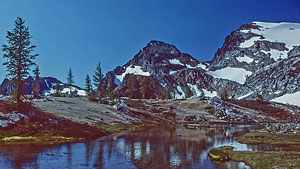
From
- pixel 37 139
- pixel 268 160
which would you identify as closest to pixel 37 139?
pixel 37 139

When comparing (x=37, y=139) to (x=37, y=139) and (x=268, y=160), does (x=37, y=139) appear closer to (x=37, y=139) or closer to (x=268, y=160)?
(x=37, y=139)

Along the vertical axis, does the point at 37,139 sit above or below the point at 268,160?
below

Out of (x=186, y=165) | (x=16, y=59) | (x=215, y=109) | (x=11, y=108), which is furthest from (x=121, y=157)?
(x=215, y=109)

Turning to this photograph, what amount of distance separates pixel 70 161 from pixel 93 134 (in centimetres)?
2392

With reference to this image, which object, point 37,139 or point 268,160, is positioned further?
point 37,139

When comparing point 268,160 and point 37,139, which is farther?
point 37,139

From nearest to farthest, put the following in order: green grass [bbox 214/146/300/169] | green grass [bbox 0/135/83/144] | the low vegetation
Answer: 1. green grass [bbox 214/146/300/169]
2. the low vegetation
3. green grass [bbox 0/135/83/144]

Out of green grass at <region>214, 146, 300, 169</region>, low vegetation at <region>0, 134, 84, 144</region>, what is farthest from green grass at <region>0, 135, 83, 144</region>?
green grass at <region>214, 146, 300, 169</region>

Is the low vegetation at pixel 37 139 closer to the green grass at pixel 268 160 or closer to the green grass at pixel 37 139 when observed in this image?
the green grass at pixel 37 139

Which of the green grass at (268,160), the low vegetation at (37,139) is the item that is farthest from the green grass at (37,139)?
the green grass at (268,160)

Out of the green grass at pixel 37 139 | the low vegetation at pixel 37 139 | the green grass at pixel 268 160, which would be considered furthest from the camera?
the green grass at pixel 37 139

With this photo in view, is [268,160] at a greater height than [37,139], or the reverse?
[268,160]

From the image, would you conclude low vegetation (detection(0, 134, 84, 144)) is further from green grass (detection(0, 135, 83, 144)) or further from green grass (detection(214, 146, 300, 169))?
green grass (detection(214, 146, 300, 169))

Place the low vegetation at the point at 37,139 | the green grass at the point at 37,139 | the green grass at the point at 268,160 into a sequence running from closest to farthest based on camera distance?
the green grass at the point at 268,160, the low vegetation at the point at 37,139, the green grass at the point at 37,139
